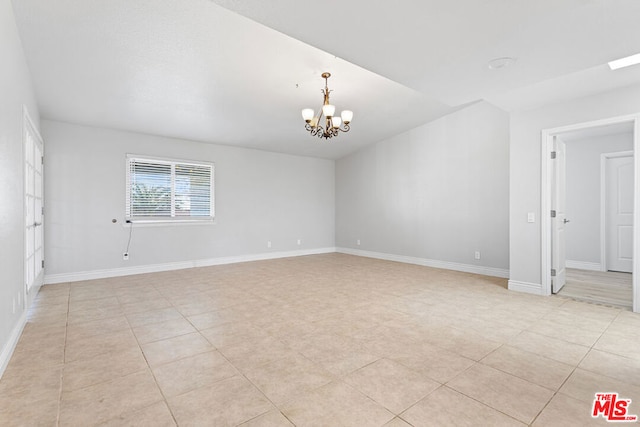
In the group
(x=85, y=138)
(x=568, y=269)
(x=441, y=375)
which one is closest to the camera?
(x=441, y=375)

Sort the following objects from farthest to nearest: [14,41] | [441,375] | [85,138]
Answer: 1. [85,138]
2. [14,41]
3. [441,375]

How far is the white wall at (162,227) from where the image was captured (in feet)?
16.4

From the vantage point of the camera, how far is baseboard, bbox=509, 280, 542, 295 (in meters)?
4.24

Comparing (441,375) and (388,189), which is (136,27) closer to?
(441,375)

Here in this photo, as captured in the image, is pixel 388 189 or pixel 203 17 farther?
pixel 388 189

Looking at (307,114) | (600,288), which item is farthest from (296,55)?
(600,288)

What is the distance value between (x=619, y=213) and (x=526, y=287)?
9.91 feet

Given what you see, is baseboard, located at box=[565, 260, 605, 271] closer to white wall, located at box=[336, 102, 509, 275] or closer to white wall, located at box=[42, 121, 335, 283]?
white wall, located at box=[336, 102, 509, 275]

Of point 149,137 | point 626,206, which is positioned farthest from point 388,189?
point 149,137

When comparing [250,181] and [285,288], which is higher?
[250,181]

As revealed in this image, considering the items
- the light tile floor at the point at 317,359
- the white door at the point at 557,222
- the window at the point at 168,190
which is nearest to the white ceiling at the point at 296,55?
the window at the point at 168,190

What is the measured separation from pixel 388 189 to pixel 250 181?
10.6 feet

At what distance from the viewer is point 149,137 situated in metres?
5.80

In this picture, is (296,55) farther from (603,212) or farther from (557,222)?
(603,212)
